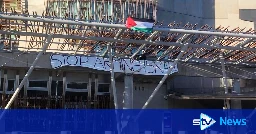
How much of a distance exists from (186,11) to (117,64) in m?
14.0

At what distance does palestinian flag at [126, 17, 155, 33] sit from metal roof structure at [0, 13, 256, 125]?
41 centimetres

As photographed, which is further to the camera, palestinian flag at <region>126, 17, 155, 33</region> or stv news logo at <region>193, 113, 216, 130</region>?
stv news logo at <region>193, 113, 216, 130</region>

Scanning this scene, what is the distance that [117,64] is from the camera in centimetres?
3228

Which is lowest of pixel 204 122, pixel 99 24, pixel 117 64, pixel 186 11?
pixel 204 122

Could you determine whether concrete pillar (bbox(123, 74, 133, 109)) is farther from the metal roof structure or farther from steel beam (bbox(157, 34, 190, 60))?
steel beam (bbox(157, 34, 190, 60))

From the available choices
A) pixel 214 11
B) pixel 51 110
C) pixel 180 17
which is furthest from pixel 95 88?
pixel 214 11

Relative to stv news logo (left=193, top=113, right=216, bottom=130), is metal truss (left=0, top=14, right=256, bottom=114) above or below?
above

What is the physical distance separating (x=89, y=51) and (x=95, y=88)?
4938mm

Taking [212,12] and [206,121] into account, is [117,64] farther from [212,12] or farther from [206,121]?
[212,12]

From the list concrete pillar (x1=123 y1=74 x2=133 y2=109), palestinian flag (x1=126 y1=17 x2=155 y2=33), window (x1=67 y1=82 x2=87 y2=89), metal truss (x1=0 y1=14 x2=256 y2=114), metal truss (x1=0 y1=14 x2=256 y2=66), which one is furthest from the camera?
window (x1=67 y1=82 x2=87 y2=89)

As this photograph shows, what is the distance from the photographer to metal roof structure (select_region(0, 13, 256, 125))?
22.4 meters

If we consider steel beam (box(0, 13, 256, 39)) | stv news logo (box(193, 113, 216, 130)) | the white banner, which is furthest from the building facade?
steel beam (box(0, 13, 256, 39))

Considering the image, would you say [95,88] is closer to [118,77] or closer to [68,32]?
[118,77]

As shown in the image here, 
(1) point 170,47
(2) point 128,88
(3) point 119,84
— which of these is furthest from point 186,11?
(1) point 170,47
